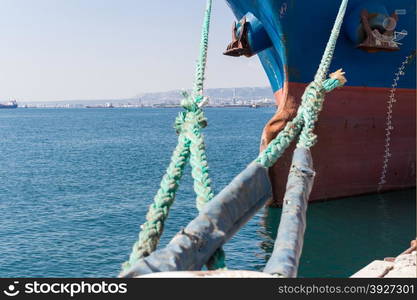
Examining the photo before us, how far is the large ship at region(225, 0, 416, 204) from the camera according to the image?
543 inches

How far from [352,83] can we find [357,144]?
73.1 inches

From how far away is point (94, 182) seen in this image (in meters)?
25.7

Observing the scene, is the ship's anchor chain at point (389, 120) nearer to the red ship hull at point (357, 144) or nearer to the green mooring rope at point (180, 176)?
the red ship hull at point (357, 144)

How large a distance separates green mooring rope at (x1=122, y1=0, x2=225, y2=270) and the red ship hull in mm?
9469

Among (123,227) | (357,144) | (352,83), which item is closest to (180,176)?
(352,83)

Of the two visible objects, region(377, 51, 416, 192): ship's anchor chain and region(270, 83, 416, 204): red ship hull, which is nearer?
region(270, 83, 416, 204): red ship hull

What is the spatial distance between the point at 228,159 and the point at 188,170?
513 centimetres

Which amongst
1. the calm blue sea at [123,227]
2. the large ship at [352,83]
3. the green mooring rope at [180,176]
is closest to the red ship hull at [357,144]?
the large ship at [352,83]

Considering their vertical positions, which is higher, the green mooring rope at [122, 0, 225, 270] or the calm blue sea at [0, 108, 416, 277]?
A: the green mooring rope at [122, 0, 225, 270]

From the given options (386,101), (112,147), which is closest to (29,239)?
(386,101)

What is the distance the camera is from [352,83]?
47.8 feet

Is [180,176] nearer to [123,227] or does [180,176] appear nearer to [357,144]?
[357,144]

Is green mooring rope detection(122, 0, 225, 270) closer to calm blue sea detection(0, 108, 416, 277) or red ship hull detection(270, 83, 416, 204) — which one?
calm blue sea detection(0, 108, 416, 277)

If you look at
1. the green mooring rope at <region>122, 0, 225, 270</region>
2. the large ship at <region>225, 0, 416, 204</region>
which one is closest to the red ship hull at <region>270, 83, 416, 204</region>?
the large ship at <region>225, 0, 416, 204</region>
